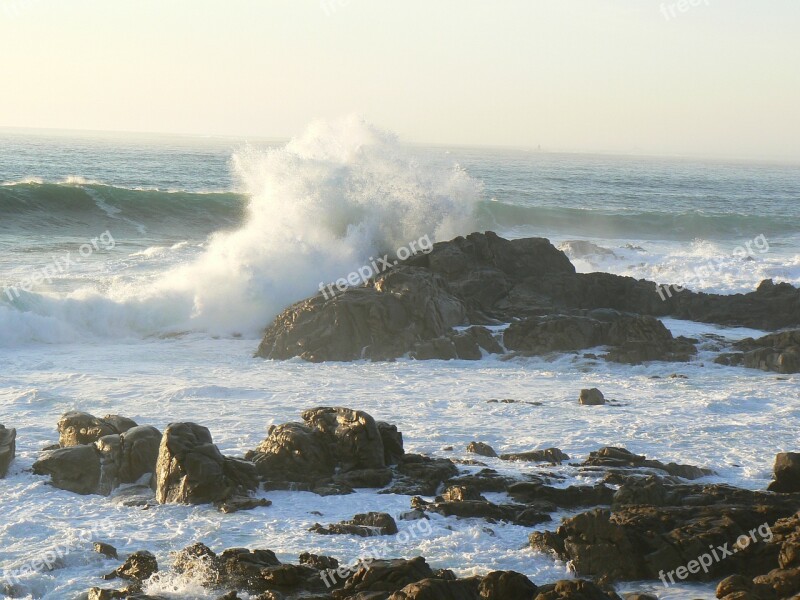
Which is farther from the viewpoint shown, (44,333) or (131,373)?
(44,333)

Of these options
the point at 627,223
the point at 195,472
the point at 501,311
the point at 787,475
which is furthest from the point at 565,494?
the point at 627,223

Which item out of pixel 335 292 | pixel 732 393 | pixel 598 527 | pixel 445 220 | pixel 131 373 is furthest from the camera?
pixel 445 220

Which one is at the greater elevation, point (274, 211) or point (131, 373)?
point (274, 211)

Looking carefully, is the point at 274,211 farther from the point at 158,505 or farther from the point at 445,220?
the point at 158,505

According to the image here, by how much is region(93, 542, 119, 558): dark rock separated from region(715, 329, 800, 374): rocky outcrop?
11020 millimetres

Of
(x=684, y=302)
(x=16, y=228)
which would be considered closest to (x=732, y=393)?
(x=684, y=302)

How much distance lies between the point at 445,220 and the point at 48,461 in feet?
50.5

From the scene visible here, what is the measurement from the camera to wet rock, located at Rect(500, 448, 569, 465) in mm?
10641

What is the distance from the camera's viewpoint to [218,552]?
8.16 meters

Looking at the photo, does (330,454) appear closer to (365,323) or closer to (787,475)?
(787,475)

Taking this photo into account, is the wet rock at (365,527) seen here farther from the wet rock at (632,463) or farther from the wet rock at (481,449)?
the wet rock at (632,463)
